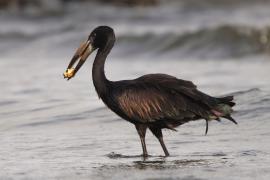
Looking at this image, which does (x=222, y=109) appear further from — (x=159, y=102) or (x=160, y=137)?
(x=160, y=137)

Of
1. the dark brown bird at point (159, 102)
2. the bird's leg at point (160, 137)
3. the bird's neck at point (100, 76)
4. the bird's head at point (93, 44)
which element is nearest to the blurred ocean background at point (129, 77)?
the bird's leg at point (160, 137)

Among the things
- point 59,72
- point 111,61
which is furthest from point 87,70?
point 111,61

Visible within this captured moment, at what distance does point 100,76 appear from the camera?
11.3 metres

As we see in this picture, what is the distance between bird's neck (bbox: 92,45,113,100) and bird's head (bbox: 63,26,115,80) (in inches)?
3.3

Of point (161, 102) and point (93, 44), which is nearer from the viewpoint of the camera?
point (161, 102)

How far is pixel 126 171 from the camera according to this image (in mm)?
10367

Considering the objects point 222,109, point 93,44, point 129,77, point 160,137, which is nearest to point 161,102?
point 160,137

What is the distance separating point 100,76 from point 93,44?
0.54m

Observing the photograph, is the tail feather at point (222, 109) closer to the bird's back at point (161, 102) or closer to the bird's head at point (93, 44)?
the bird's back at point (161, 102)

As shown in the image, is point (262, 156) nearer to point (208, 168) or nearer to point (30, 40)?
point (208, 168)

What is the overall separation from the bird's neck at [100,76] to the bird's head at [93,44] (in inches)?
3.3

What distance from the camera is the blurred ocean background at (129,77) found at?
10.8 metres

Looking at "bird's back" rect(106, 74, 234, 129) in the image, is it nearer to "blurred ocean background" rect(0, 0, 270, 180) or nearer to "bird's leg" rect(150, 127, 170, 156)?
"bird's leg" rect(150, 127, 170, 156)

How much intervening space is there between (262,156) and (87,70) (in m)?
9.78
